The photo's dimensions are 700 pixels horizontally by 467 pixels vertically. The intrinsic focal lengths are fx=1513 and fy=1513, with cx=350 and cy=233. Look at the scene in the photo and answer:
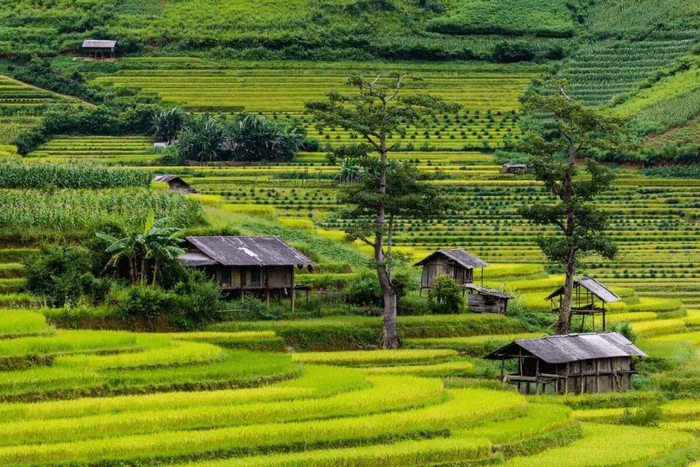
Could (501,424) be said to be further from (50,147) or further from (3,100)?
(3,100)

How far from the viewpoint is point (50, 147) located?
94.9 metres

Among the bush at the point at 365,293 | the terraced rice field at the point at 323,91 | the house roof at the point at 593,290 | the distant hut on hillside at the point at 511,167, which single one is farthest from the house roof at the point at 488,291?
the terraced rice field at the point at 323,91

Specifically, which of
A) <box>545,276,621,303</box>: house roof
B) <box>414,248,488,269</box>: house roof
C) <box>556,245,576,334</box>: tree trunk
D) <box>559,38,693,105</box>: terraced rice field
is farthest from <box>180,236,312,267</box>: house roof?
<box>559,38,693,105</box>: terraced rice field

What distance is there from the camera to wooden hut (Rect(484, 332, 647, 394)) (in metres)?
44.3

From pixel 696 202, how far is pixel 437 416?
177 feet

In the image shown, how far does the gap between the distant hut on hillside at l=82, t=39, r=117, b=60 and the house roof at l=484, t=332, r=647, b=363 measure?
3310 inches

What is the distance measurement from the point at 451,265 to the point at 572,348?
12639 millimetres

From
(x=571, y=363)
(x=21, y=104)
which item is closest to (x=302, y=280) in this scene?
(x=571, y=363)

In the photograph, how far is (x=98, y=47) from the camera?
124625 millimetres

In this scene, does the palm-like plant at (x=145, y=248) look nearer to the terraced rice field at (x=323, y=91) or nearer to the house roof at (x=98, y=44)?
the terraced rice field at (x=323, y=91)

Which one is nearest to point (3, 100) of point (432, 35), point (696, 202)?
point (432, 35)

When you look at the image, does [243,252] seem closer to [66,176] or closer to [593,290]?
[66,176]

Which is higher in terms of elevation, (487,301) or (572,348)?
(487,301)

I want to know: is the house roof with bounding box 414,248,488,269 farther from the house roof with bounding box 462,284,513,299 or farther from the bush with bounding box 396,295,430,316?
the bush with bounding box 396,295,430,316
